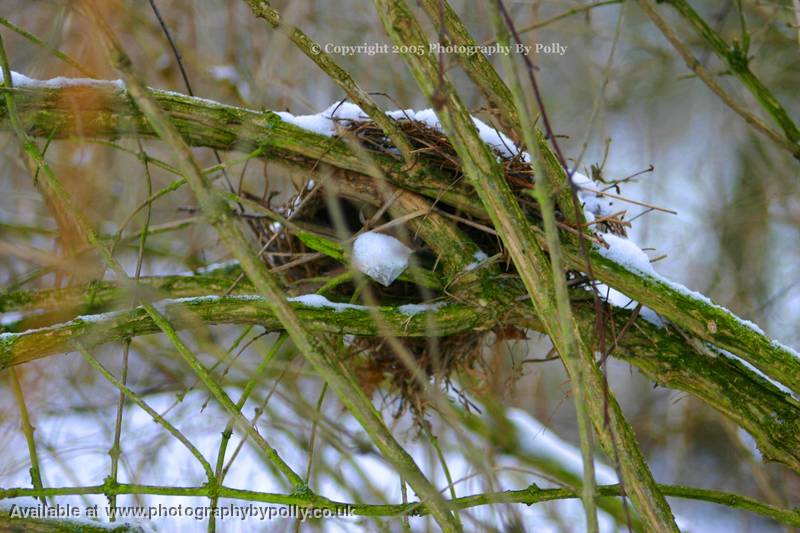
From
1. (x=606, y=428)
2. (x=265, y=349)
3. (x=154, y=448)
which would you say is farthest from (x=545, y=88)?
(x=606, y=428)

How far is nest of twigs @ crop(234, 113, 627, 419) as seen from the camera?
4.53ft

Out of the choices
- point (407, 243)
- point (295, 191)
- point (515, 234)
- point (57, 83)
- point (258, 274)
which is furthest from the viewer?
point (295, 191)

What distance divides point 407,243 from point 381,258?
0.09 metres

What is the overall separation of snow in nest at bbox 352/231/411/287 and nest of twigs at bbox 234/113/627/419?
0.08m

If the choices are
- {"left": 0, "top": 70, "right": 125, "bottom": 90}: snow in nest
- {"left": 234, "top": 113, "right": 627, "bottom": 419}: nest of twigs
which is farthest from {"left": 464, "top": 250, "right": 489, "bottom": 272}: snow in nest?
{"left": 0, "top": 70, "right": 125, "bottom": 90}: snow in nest

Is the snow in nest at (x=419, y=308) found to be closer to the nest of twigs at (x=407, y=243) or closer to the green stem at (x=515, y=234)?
the nest of twigs at (x=407, y=243)

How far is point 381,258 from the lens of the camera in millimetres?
1399

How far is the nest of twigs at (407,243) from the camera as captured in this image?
1.38m

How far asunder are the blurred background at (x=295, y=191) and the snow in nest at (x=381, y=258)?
1.60 ft

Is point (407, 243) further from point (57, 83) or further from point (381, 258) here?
point (57, 83)

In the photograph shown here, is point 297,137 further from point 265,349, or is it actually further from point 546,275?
point 265,349

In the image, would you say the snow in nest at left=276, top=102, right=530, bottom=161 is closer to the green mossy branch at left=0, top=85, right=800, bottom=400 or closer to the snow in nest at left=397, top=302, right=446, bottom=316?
the green mossy branch at left=0, top=85, right=800, bottom=400

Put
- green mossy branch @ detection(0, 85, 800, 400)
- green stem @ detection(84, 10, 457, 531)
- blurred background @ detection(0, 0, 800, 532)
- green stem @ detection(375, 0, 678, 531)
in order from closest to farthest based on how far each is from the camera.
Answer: green stem @ detection(84, 10, 457, 531), green stem @ detection(375, 0, 678, 531), green mossy branch @ detection(0, 85, 800, 400), blurred background @ detection(0, 0, 800, 532)

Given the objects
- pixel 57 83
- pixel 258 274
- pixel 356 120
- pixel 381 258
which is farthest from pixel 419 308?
pixel 57 83
